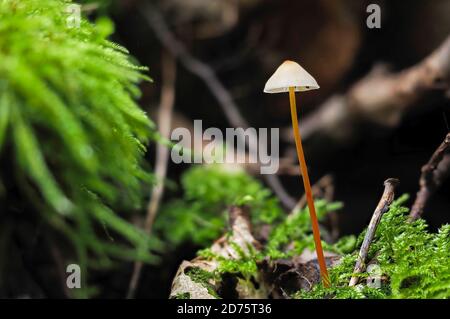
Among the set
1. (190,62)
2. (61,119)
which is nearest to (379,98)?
(190,62)

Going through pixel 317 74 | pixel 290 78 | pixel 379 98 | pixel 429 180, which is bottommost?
pixel 429 180

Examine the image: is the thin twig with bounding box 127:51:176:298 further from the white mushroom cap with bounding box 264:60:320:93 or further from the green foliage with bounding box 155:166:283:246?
the white mushroom cap with bounding box 264:60:320:93

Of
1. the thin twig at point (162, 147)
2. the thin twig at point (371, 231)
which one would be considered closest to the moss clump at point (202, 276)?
the thin twig at point (371, 231)

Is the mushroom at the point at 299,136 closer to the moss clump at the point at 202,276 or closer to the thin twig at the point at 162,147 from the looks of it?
the moss clump at the point at 202,276

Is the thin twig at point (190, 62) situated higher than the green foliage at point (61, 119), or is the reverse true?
the thin twig at point (190, 62)

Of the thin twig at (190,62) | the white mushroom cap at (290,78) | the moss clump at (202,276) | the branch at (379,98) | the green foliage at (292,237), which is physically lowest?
the moss clump at (202,276)

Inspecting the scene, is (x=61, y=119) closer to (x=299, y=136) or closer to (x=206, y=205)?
(x=299, y=136)
